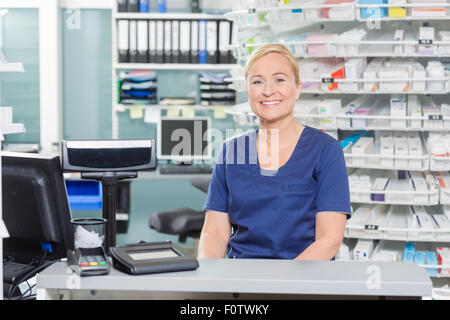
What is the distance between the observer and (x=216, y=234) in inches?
65.4

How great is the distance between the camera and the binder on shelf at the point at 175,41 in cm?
418

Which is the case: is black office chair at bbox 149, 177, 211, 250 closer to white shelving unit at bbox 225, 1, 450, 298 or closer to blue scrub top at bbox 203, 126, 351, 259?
white shelving unit at bbox 225, 1, 450, 298

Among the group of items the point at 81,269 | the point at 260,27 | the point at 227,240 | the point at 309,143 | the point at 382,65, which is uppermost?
the point at 260,27

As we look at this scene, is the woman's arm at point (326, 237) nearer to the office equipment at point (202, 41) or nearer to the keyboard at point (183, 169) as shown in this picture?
the keyboard at point (183, 169)

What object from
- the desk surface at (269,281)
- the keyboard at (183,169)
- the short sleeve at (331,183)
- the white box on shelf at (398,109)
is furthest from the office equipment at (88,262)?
the keyboard at (183,169)

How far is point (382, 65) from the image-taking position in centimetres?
243

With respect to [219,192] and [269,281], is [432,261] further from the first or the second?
[269,281]

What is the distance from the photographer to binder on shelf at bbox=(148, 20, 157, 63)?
416 cm

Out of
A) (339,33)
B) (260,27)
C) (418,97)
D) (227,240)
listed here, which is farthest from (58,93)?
(227,240)

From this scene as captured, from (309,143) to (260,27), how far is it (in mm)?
1197

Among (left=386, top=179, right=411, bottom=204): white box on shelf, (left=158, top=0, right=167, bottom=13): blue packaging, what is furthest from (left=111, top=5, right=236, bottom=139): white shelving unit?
(left=386, top=179, right=411, bottom=204): white box on shelf

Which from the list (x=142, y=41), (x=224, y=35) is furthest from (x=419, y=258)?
(x=142, y=41)

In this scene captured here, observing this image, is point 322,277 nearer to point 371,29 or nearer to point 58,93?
point 371,29

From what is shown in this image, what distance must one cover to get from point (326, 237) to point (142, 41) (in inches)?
118
